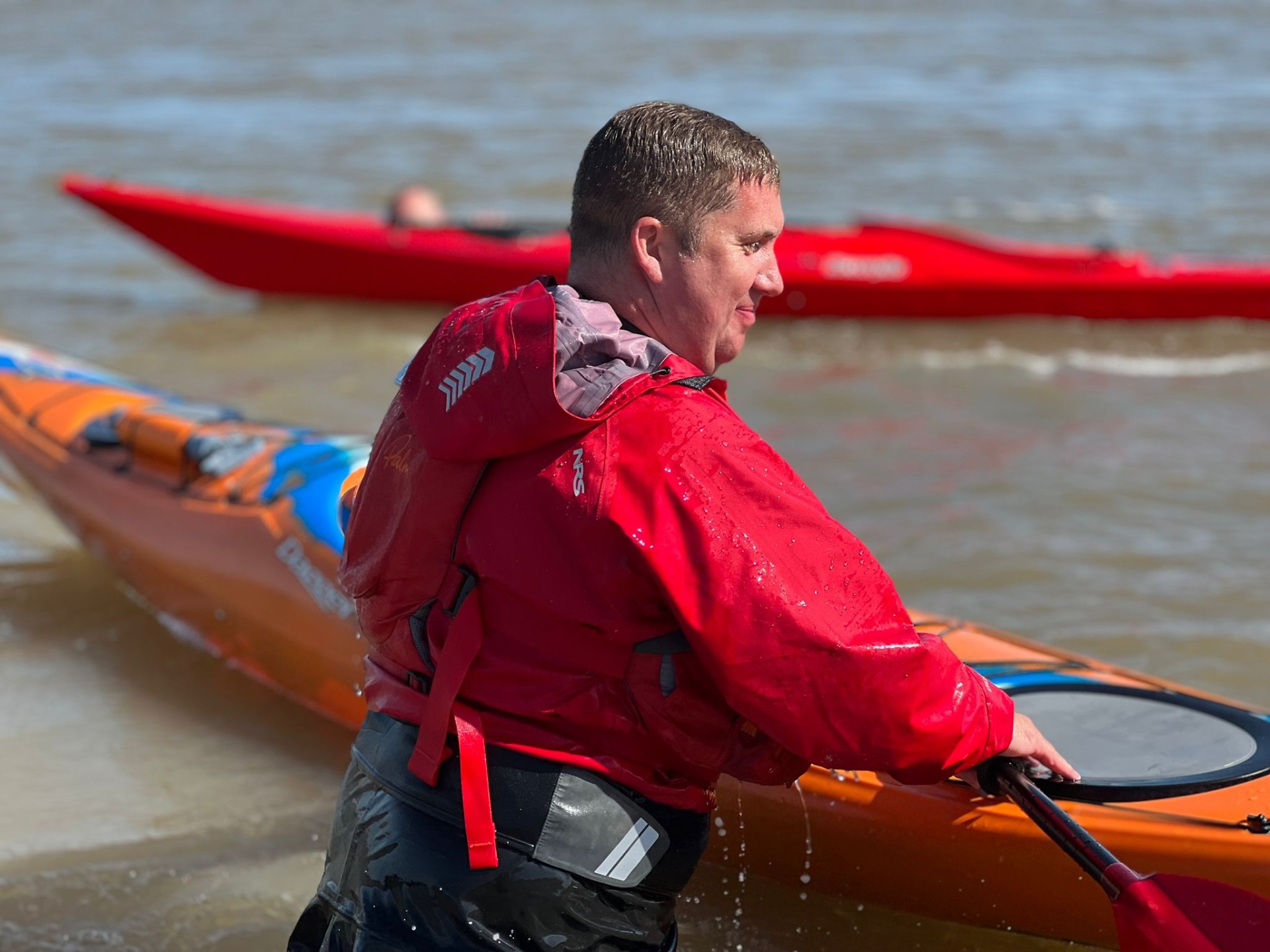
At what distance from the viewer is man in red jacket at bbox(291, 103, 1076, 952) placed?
1397mm

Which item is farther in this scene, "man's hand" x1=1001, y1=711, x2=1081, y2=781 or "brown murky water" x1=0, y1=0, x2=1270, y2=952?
"brown murky water" x1=0, y1=0, x2=1270, y2=952

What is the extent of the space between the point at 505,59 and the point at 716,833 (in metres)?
14.4

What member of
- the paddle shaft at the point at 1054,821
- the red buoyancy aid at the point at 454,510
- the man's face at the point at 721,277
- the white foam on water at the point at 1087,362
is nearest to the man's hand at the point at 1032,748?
the paddle shaft at the point at 1054,821

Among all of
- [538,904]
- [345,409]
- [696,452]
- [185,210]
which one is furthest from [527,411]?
[185,210]

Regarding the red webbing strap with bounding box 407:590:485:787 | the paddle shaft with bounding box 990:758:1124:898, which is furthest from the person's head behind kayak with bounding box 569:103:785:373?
the paddle shaft with bounding box 990:758:1124:898

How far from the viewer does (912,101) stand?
1323 cm

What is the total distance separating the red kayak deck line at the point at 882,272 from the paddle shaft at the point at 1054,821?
523 centimetres

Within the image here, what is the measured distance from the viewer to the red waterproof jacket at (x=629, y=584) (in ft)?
4.55

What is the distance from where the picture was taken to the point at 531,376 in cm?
141

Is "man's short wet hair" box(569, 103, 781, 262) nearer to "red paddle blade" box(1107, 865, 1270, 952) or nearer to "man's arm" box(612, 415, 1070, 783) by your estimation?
"man's arm" box(612, 415, 1070, 783)

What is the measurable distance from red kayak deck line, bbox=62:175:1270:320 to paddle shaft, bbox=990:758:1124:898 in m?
5.23

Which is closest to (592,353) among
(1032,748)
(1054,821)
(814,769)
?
(1032,748)

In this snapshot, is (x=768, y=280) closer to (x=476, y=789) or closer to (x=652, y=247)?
(x=652, y=247)

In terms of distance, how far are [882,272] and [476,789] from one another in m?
5.99
